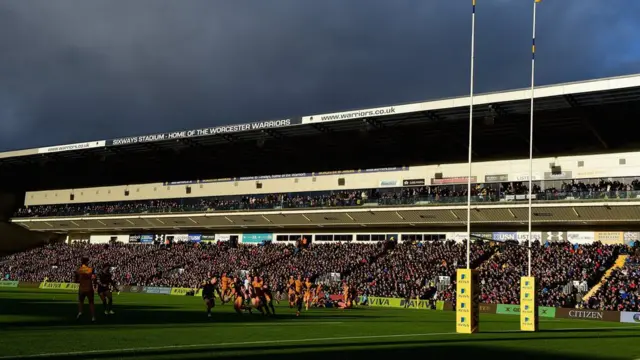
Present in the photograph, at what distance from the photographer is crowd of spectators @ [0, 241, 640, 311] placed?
1657 inches

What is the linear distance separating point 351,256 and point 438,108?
16.6 metres

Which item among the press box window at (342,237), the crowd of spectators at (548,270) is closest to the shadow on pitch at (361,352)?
the crowd of spectators at (548,270)

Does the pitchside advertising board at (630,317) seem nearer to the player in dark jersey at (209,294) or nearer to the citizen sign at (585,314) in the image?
the citizen sign at (585,314)

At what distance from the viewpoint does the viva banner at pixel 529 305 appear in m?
22.5

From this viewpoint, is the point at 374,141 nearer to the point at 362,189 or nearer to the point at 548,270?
the point at 362,189

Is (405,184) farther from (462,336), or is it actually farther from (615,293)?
(462,336)

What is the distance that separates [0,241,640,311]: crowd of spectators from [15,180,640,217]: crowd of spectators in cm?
435

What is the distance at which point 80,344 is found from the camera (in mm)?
13930

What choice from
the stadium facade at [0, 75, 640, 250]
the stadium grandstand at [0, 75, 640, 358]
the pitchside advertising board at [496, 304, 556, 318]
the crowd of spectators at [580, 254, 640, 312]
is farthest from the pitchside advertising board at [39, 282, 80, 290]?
the crowd of spectators at [580, 254, 640, 312]

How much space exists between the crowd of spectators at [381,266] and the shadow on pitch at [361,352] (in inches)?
994

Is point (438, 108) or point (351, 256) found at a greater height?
point (438, 108)

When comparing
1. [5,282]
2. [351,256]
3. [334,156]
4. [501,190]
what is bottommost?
[5,282]

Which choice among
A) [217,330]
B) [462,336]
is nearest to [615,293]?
[462,336]

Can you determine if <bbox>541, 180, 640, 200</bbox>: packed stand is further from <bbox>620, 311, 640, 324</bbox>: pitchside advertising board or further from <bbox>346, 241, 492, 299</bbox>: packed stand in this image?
<bbox>620, 311, 640, 324</bbox>: pitchside advertising board
